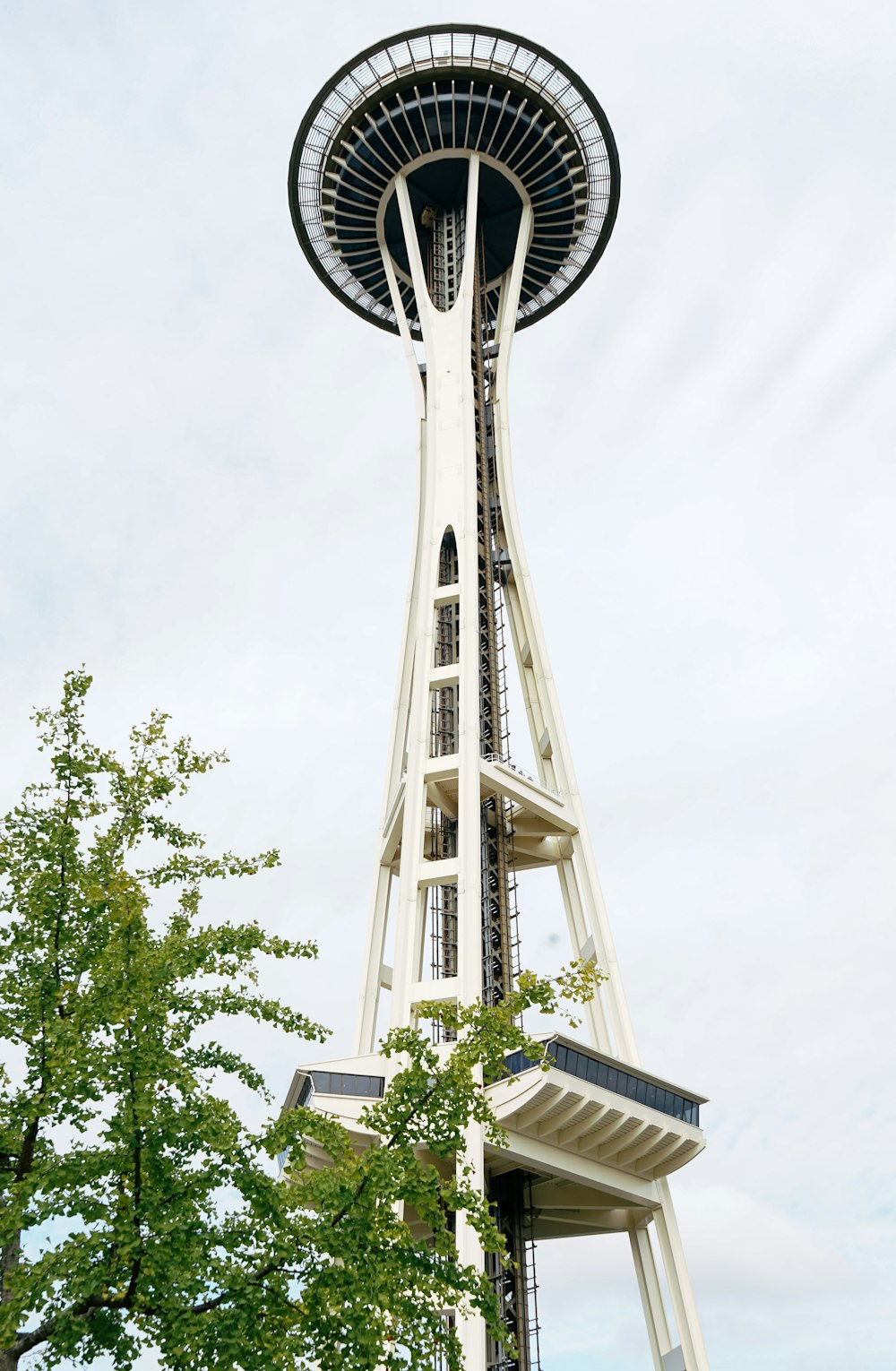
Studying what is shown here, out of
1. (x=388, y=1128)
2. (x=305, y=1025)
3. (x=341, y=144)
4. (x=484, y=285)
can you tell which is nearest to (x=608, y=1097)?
(x=305, y=1025)

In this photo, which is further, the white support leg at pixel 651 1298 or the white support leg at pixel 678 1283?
the white support leg at pixel 651 1298

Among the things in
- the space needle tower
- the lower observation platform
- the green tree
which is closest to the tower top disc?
the space needle tower

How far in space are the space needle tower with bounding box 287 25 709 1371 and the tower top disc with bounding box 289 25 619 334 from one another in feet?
0.26

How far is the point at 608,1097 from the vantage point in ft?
94.4

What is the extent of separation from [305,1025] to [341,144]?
126 ft

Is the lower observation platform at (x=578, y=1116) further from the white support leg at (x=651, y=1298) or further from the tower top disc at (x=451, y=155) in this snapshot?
the tower top disc at (x=451, y=155)

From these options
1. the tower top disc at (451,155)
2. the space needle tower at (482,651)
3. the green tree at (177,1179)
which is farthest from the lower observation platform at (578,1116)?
the tower top disc at (451,155)

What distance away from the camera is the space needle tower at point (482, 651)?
2933 centimetres

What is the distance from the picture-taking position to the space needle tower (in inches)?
1155

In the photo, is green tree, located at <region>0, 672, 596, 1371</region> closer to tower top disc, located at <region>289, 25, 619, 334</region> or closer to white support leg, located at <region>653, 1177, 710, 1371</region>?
white support leg, located at <region>653, 1177, 710, 1371</region>

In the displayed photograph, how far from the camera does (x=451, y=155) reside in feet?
146

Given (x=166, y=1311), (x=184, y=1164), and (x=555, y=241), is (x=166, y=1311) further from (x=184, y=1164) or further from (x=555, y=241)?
(x=555, y=241)

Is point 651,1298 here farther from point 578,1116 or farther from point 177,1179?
point 177,1179

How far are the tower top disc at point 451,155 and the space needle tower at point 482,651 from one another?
79 mm
